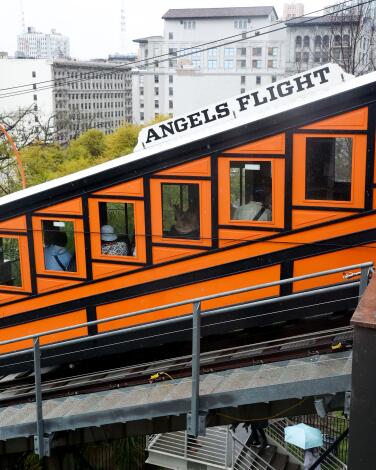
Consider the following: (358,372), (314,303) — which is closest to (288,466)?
(314,303)

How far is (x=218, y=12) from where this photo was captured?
86.8 metres

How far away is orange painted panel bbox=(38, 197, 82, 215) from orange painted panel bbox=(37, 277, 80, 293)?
105 centimetres

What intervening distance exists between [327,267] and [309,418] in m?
8.22

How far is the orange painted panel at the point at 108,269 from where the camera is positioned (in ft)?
27.3

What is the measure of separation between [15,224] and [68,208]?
0.98m

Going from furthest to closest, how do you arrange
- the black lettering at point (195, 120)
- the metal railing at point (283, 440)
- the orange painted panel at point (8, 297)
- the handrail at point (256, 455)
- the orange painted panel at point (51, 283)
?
the metal railing at point (283, 440) < the handrail at point (256, 455) < the orange painted panel at point (8, 297) < the orange painted panel at point (51, 283) < the black lettering at point (195, 120)

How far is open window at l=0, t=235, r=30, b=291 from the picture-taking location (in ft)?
28.9

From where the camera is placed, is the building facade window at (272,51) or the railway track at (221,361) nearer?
the railway track at (221,361)

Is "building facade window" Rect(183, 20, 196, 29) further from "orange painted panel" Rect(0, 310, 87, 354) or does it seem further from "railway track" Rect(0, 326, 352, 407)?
A: "railway track" Rect(0, 326, 352, 407)

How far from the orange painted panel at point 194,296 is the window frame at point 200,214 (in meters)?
0.59

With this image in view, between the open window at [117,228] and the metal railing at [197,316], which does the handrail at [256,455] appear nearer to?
the open window at [117,228]

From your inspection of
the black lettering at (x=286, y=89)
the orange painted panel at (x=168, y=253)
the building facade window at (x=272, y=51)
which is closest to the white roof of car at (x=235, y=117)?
the black lettering at (x=286, y=89)

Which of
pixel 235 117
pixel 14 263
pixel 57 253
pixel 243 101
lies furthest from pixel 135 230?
pixel 243 101

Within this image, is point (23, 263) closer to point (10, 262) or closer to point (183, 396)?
point (10, 262)
